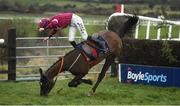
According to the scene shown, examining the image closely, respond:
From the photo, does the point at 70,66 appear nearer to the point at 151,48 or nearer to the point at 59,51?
the point at 151,48

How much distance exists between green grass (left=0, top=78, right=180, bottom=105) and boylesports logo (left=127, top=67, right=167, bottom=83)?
9.9 inches

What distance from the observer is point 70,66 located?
11227mm

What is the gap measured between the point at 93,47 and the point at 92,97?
117 cm

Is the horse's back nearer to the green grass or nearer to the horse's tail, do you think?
the horse's tail

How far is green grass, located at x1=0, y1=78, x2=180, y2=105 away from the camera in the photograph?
10.5 meters

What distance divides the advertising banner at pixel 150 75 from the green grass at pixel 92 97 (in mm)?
242

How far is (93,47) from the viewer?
11.6 meters

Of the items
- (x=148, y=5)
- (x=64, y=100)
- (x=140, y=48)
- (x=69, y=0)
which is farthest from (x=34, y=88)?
(x=69, y=0)

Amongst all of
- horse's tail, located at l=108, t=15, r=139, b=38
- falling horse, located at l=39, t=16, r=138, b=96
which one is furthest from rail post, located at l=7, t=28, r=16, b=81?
horse's tail, located at l=108, t=15, r=139, b=38

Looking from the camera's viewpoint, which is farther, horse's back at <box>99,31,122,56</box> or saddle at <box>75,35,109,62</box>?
horse's back at <box>99,31,122,56</box>

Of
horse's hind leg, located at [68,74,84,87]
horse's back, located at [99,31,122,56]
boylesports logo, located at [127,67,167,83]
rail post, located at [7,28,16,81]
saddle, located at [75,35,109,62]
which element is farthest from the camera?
rail post, located at [7,28,16,81]

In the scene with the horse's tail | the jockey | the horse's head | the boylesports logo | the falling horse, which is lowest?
the boylesports logo

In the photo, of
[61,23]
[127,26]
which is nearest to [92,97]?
[61,23]

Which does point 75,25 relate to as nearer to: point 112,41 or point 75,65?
point 75,65
